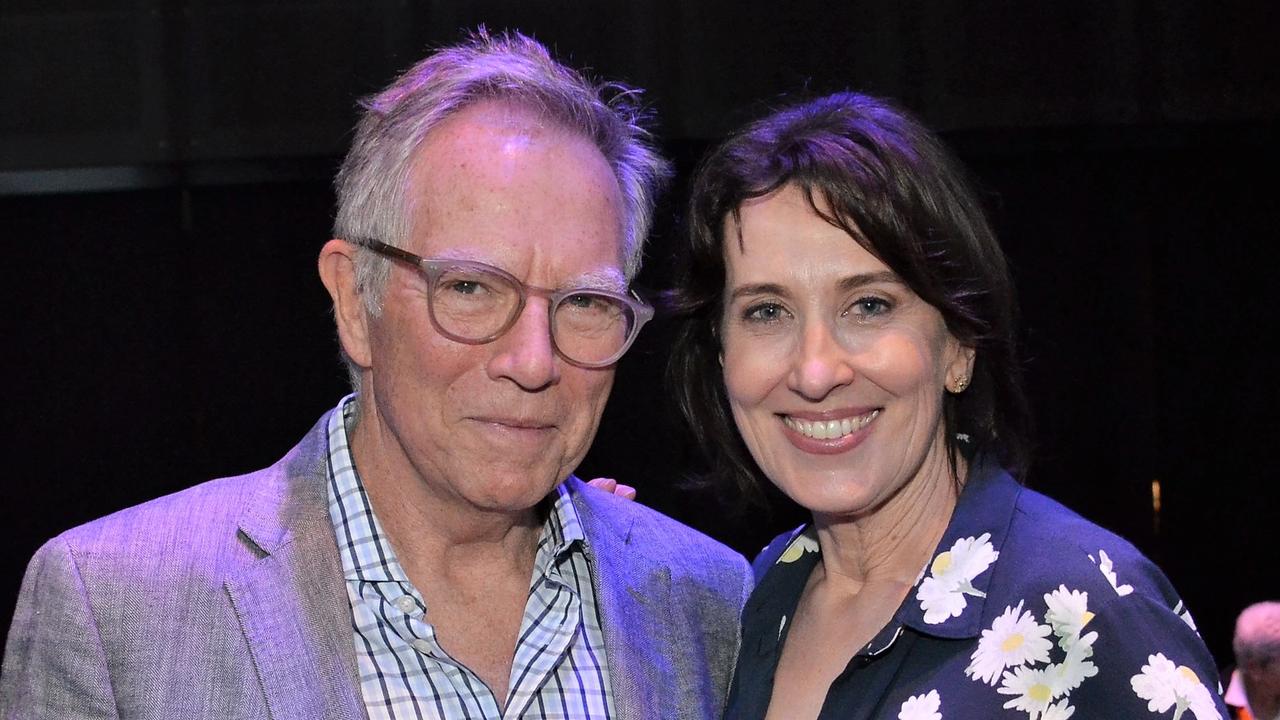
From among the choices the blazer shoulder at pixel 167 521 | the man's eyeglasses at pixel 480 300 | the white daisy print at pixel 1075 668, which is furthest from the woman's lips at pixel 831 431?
the blazer shoulder at pixel 167 521

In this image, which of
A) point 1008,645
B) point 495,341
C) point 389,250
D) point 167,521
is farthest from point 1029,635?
point 167,521

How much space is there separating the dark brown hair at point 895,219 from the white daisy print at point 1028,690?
0.48m

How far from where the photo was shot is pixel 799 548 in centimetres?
247

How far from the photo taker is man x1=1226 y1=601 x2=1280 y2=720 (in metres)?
3.79

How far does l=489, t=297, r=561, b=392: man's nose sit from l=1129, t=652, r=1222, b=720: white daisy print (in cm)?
92

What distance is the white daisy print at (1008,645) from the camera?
1857 mm

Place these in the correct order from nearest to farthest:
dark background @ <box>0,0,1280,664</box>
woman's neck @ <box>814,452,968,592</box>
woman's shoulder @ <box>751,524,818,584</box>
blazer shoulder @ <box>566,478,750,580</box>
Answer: woman's neck @ <box>814,452,968,592</box> < blazer shoulder @ <box>566,478,750,580</box> < woman's shoulder @ <box>751,524,818,584</box> < dark background @ <box>0,0,1280,664</box>

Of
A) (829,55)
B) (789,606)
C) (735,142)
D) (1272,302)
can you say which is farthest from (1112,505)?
(735,142)

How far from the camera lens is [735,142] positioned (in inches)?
88.0

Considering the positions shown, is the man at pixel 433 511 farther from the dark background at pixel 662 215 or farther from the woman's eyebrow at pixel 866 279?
the dark background at pixel 662 215

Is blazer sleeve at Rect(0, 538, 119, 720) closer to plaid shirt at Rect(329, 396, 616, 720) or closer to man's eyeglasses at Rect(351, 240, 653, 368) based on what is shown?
plaid shirt at Rect(329, 396, 616, 720)

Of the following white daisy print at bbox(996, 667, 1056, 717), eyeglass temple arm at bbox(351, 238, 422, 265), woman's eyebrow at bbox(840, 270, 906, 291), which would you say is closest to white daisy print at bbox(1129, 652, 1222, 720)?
white daisy print at bbox(996, 667, 1056, 717)

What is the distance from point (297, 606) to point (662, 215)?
7.94 feet

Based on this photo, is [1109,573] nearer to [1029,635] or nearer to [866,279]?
[1029,635]
